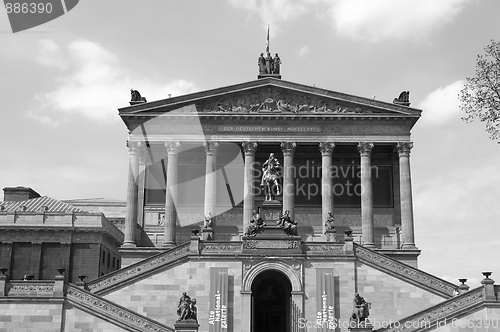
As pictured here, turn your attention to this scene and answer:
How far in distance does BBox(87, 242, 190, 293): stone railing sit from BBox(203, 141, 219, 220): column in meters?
15.3

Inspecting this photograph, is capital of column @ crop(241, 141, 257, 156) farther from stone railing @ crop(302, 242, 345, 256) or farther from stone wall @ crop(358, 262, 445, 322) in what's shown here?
stone wall @ crop(358, 262, 445, 322)

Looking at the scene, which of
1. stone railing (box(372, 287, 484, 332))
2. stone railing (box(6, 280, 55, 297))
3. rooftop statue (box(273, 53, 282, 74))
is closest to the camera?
stone railing (box(372, 287, 484, 332))

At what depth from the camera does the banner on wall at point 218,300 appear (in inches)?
1581

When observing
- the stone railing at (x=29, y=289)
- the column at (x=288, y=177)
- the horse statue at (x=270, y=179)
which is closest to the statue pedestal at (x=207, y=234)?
the horse statue at (x=270, y=179)

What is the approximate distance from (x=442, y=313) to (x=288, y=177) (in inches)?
999

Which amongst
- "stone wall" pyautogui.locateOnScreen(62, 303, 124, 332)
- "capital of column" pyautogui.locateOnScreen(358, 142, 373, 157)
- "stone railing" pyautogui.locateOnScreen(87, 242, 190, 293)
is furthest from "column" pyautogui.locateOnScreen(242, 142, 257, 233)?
"stone wall" pyautogui.locateOnScreen(62, 303, 124, 332)

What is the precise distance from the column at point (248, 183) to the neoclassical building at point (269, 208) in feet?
0.34

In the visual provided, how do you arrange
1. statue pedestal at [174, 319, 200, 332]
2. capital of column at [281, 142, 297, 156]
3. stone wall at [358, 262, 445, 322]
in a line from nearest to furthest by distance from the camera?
statue pedestal at [174, 319, 200, 332] < stone wall at [358, 262, 445, 322] < capital of column at [281, 142, 297, 156]

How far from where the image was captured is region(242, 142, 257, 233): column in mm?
57891

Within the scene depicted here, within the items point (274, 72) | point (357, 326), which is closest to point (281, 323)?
point (357, 326)

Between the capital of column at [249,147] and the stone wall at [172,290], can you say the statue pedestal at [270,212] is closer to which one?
the stone wall at [172,290]

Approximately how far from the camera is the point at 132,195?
58906 mm

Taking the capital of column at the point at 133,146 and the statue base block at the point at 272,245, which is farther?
the capital of column at the point at 133,146

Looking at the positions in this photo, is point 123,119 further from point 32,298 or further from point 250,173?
point 32,298
